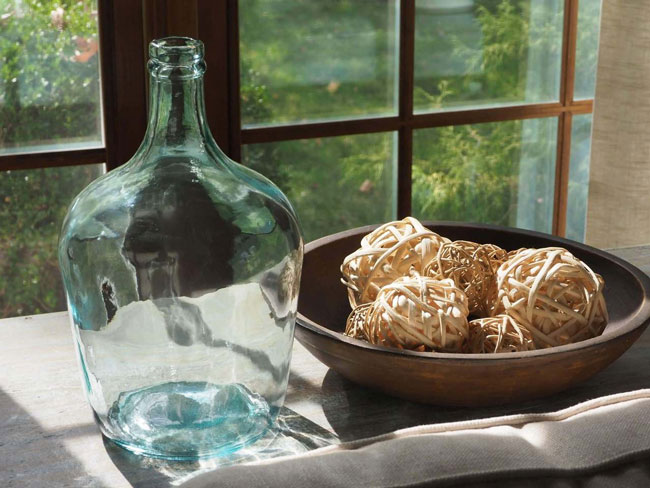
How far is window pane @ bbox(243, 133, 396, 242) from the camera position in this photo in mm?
1909

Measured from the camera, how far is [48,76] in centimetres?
171

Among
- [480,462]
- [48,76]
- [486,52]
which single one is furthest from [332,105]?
[480,462]

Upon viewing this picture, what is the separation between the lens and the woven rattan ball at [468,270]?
0.87m

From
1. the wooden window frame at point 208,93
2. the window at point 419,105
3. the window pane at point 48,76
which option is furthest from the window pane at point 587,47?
the window pane at point 48,76

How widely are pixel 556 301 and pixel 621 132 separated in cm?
131

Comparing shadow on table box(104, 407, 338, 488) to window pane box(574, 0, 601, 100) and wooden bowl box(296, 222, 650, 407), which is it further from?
window pane box(574, 0, 601, 100)

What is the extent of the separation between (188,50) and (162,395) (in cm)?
28

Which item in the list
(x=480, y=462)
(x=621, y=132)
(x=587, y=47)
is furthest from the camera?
(x=587, y=47)

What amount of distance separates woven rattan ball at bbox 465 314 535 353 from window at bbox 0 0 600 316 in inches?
40.6

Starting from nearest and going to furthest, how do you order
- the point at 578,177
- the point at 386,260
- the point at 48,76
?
1. the point at 386,260
2. the point at 48,76
3. the point at 578,177

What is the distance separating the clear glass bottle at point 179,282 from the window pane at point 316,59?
108 centimetres

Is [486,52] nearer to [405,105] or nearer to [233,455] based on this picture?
[405,105]

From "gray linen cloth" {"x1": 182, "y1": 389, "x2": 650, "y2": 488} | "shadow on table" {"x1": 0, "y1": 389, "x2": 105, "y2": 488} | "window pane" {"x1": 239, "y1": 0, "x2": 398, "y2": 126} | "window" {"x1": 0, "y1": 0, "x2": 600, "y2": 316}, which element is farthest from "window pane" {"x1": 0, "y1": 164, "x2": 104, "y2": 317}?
"gray linen cloth" {"x1": 182, "y1": 389, "x2": 650, "y2": 488}

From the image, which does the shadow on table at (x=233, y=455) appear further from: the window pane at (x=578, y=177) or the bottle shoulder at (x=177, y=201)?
the window pane at (x=578, y=177)
